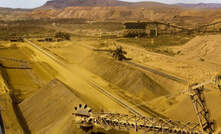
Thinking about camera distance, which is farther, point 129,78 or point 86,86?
point 129,78

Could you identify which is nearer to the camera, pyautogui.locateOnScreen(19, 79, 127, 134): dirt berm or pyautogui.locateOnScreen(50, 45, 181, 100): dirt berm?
pyautogui.locateOnScreen(19, 79, 127, 134): dirt berm

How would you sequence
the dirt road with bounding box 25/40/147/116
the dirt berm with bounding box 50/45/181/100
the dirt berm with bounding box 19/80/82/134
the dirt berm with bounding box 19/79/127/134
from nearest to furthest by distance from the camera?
the dirt berm with bounding box 19/79/127/134 → the dirt berm with bounding box 19/80/82/134 → the dirt road with bounding box 25/40/147/116 → the dirt berm with bounding box 50/45/181/100

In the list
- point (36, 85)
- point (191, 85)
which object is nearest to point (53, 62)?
point (36, 85)

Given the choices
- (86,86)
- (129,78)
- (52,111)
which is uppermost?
(129,78)

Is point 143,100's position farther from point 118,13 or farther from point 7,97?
point 118,13

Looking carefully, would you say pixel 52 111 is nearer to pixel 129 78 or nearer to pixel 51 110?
pixel 51 110

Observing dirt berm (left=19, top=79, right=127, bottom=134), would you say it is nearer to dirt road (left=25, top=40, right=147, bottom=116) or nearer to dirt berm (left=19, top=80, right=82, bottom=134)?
dirt berm (left=19, top=80, right=82, bottom=134)

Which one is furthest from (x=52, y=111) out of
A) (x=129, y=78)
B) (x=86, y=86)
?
(x=129, y=78)

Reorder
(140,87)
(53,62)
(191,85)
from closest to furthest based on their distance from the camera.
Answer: (191,85)
(140,87)
(53,62)

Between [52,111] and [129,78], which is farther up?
[129,78]

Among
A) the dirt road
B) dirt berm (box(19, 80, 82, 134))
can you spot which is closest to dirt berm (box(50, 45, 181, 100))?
the dirt road

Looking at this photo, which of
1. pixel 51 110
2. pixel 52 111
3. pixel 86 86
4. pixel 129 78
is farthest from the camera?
pixel 129 78
